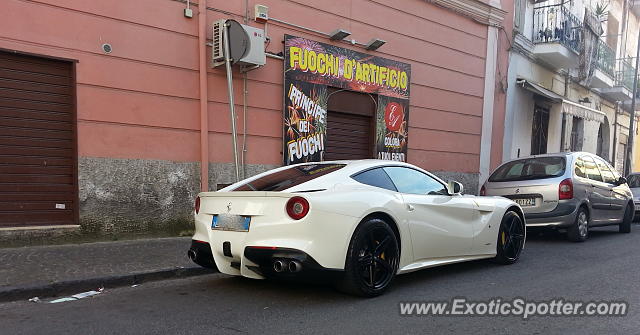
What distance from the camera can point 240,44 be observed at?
25.5ft

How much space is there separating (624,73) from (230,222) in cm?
2365

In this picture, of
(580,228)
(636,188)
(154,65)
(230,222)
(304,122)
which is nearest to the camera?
(230,222)

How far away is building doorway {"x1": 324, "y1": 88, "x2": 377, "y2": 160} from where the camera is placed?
32.5 feet

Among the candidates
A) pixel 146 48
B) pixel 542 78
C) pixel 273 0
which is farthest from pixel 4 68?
pixel 542 78

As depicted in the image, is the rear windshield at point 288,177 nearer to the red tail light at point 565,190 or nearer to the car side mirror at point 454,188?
the car side mirror at point 454,188

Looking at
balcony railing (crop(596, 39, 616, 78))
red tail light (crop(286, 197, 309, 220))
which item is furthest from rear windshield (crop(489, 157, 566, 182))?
balcony railing (crop(596, 39, 616, 78))

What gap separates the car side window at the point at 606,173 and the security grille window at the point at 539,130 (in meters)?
6.88

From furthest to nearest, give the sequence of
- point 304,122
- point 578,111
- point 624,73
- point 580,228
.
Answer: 1. point 624,73
2. point 578,111
3. point 304,122
4. point 580,228

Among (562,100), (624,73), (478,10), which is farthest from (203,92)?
(624,73)

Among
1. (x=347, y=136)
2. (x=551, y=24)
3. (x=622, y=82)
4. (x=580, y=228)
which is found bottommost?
(x=580, y=228)

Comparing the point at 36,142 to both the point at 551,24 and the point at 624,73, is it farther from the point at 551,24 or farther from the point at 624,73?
the point at 624,73

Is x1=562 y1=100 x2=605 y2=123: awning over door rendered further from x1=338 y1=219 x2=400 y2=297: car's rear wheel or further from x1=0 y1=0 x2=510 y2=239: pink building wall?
x1=338 y1=219 x2=400 y2=297: car's rear wheel

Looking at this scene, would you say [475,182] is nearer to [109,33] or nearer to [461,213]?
[461,213]

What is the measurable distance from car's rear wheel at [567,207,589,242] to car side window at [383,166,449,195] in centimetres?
376
